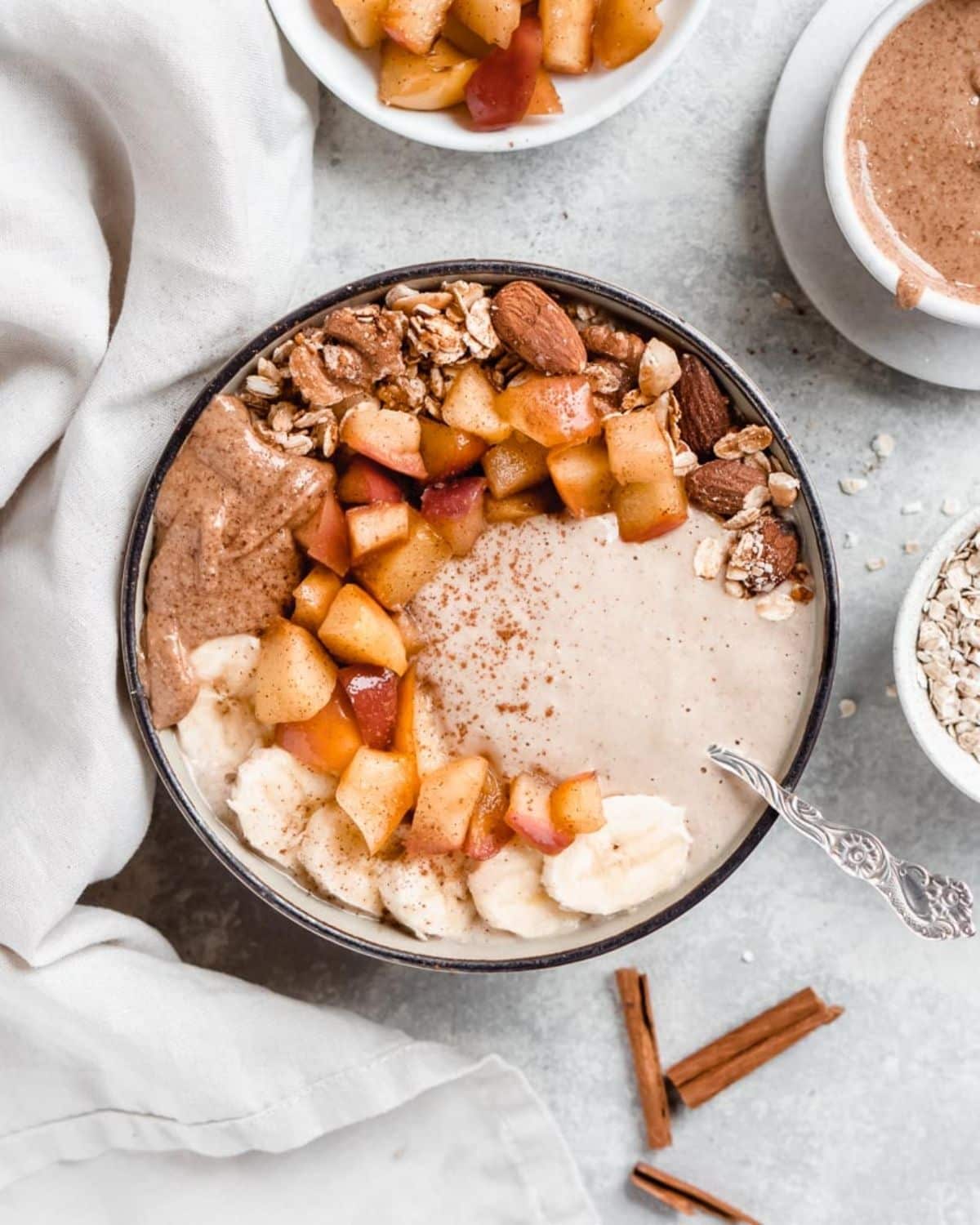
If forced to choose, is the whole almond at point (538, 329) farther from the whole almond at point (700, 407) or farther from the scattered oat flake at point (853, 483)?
the scattered oat flake at point (853, 483)

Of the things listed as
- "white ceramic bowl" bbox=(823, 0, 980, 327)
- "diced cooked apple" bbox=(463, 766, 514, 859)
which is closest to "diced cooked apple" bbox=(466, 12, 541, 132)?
"white ceramic bowl" bbox=(823, 0, 980, 327)

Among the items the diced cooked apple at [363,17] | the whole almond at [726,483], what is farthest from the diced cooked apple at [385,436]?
the diced cooked apple at [363,17]

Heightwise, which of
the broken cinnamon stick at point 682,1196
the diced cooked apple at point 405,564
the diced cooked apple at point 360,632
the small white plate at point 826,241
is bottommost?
the broken cinnamon stick at point 682,1196

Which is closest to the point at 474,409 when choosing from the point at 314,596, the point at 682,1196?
the point at 314,596

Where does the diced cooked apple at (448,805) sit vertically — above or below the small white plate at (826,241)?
below

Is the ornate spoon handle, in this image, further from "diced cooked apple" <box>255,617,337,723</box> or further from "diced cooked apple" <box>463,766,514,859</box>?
"diced cooked apple" <box>255,617,337,723</box>

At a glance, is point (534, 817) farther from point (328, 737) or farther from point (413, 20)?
point (413, 20)

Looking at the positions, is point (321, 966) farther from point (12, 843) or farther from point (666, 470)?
point (666, 470)
